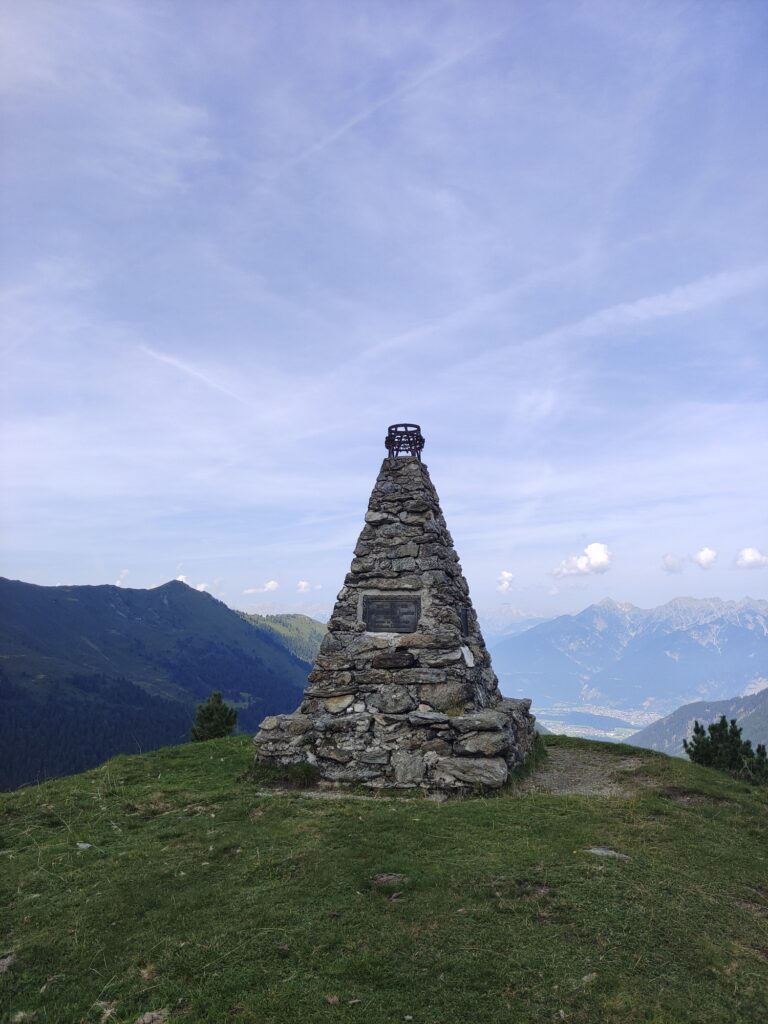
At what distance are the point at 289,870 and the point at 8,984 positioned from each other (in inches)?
158

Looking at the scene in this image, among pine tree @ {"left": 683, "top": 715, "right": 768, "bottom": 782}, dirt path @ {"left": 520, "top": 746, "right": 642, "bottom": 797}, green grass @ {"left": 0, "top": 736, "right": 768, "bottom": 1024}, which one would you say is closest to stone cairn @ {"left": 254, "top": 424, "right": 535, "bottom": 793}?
dirt path @ {"left": 520, "top": 746, "right": 642, "bottom": 797}

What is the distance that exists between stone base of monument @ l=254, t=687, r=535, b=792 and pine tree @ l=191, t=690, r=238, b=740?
11.5 m

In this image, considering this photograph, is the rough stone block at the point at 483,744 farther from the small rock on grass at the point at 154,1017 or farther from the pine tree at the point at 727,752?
the small rock on grass at the point at 154,1017

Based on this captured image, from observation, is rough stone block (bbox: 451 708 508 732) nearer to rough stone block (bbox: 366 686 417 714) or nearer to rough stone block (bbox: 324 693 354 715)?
rough stone block (bbox: 366 686 417 714)

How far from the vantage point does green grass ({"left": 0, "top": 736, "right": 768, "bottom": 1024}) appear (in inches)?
250

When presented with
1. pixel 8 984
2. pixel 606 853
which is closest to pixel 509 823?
pixel 606 853

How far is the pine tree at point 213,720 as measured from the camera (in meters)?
28.2

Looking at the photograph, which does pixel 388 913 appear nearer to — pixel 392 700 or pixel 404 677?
pixel 392 700

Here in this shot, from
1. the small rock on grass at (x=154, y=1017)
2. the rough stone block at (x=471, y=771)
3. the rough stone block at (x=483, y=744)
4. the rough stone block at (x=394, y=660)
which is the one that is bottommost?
the small rock on grass at (x=154, y=1017)

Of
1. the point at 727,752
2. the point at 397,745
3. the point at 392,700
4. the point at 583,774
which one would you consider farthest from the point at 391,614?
the point at 727,752

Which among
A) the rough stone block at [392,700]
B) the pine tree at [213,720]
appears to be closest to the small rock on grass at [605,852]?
the rough stone block at [392,700]

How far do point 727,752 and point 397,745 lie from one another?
13836mm

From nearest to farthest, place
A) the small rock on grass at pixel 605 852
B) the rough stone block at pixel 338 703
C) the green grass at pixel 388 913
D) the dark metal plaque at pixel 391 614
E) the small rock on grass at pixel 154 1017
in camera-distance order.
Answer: the small rock on grass at pixel 154 1017, the green grass at pixel 388 913, the small rock on grass at pixel 605 852, the rough stone block at pixel 338 703, the dark metal plaque at pixel 391 614

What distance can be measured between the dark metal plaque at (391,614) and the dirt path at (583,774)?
20.3 ft
